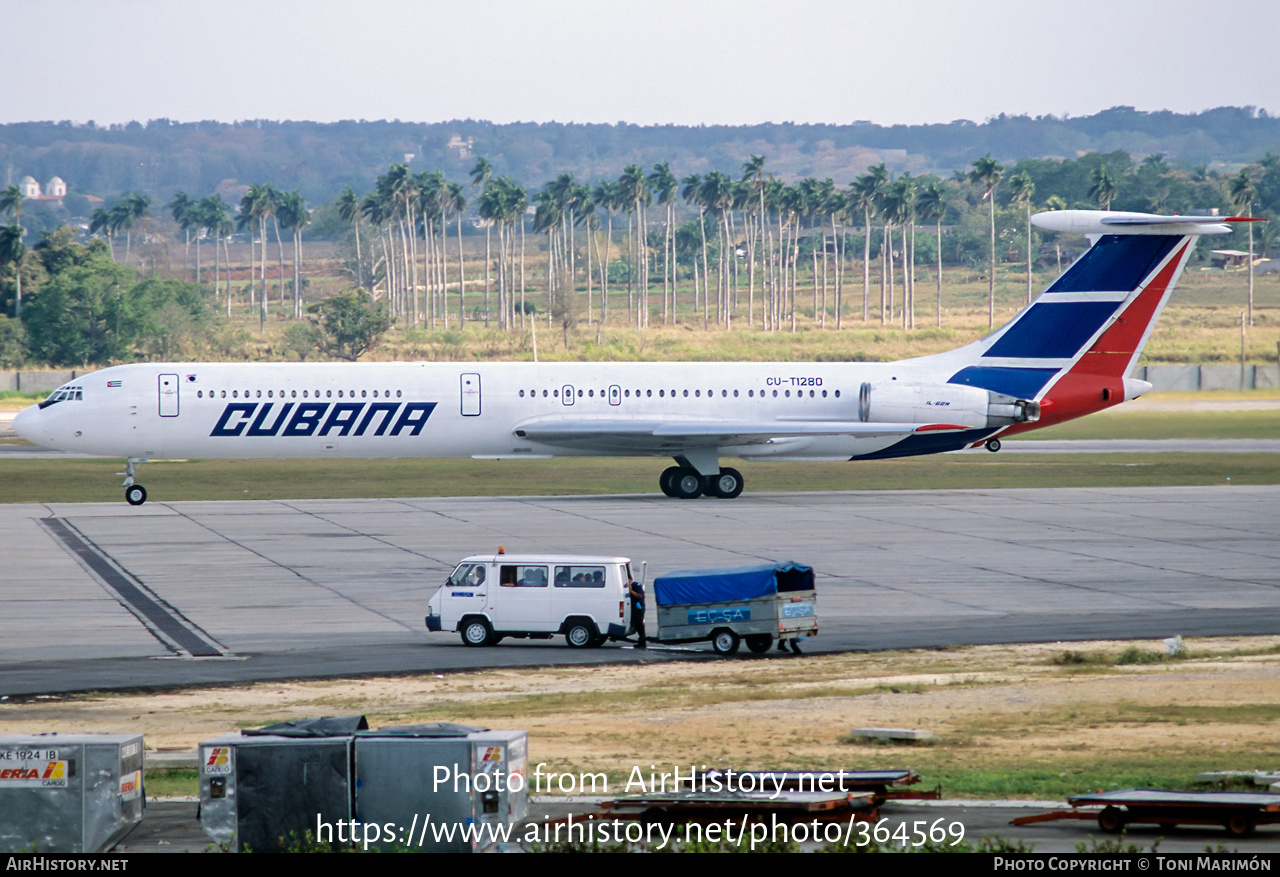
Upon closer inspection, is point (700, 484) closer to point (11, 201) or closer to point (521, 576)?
point (521, 576)

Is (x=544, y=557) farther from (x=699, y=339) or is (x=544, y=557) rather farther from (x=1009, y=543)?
(x=699, y=339)

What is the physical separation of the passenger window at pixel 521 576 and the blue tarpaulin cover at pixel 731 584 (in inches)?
78.2

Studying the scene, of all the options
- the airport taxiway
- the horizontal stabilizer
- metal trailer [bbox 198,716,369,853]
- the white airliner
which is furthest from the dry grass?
the horizontal stabilizer

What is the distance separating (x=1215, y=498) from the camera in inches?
1836

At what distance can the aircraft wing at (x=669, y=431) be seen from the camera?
46.8 m

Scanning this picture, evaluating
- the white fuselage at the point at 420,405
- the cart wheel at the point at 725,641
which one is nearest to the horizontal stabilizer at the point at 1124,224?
the white fuselage at the point at 420,405

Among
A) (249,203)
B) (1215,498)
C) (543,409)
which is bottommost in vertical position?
(1215,498)

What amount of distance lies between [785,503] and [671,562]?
14815mm

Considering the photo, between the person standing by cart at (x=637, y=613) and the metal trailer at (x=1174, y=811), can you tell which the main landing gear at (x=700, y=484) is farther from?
the metal trailer at (x=1174, y=811)

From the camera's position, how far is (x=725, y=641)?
23594 millimetres

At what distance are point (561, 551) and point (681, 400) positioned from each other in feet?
49.5

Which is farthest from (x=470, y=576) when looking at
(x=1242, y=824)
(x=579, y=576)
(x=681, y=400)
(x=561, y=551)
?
(x=681, y=400)

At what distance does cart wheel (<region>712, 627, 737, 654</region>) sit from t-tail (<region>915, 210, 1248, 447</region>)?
26832mm
